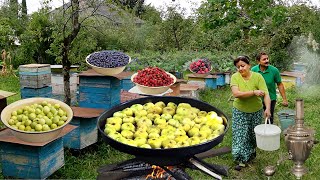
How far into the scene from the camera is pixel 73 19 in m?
5.69

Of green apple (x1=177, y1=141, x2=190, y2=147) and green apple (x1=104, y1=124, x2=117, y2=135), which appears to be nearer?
green apple (x1=177, y1=141, x2=190, y2=147)

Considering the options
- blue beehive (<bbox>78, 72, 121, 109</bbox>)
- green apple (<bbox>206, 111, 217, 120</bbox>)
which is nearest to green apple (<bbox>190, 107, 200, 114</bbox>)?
green apple (<bbox>206, 111, 217, 120</bbox>)

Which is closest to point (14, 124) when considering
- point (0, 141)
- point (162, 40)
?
point (0, 141)

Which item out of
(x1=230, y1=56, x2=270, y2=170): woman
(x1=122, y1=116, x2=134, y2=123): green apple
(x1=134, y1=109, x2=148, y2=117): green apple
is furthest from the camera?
(x1=230, y1=56, x2=270, y2=170): woman

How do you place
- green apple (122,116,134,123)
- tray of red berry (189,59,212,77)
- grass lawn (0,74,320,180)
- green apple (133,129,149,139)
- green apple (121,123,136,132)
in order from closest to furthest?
green apple (133,129,149,139), green apple (121,123,136,132), green apple (122,116,134,123), grass lawn (0,74,320,180), tray of red berry (189,59,212,77)

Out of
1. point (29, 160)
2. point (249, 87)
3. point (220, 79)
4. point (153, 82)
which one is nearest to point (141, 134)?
point (29, 160)

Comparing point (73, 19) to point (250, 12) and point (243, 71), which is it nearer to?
point (243, 71)

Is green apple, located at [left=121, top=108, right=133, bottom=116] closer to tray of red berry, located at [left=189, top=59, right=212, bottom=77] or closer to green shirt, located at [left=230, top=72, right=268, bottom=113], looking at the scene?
green shirt, located at [left=230, top=72, right=268, bottom=113]

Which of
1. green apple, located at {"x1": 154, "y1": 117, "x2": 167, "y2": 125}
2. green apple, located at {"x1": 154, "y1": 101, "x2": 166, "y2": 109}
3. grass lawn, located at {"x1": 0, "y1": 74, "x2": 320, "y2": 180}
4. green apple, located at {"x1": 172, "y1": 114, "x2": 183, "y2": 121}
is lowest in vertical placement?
grass lawn, located at {"x1": 0, "y1": 74, "x2": 320, "y2": 180}

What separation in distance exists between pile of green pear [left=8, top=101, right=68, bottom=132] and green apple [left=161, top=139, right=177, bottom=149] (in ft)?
5.92

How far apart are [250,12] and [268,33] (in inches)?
130

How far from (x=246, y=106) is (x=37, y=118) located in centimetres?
238

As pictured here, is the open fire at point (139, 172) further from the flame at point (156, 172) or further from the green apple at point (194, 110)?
the green apple at point (194, 110)

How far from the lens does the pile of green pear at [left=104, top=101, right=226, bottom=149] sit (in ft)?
8.59
